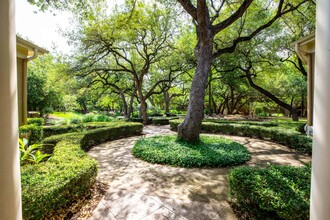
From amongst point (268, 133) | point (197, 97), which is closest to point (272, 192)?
point (197, 97)

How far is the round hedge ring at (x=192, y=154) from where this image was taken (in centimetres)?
527

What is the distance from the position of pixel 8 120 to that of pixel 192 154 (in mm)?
5094

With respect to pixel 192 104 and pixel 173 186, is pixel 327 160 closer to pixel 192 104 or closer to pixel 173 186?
pixel 173 186

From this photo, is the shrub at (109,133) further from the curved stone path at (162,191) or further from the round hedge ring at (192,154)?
the round hedge ring at (192,154)

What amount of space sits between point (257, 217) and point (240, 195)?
34 cm

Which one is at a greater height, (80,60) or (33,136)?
(80,60)

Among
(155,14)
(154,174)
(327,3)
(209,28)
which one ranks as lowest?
(154,174)

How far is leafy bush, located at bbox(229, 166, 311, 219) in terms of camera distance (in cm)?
210

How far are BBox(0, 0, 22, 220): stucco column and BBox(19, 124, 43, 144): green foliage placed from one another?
5602mm

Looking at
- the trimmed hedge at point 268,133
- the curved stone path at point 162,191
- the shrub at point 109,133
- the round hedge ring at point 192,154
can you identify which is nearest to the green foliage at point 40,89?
the shrub at point 109,133

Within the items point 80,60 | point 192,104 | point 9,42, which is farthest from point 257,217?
point 80,60

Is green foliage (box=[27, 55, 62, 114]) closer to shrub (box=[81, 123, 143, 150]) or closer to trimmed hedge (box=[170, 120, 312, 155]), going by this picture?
shrub (box=[81, 123, 143, 150])

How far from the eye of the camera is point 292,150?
279 inches

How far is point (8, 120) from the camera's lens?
125 centimetres
